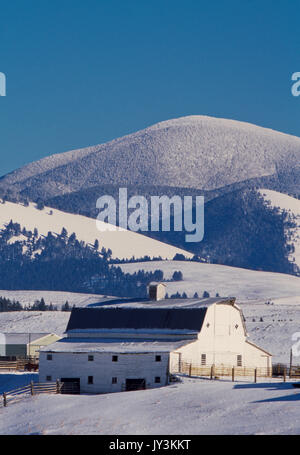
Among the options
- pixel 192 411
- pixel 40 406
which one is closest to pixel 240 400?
pixel 192 411

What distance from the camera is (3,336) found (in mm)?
116500

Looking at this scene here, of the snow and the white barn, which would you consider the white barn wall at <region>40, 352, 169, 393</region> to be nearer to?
the white barn

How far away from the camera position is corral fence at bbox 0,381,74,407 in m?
65.1

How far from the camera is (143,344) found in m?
73.6

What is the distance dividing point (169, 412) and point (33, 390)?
1494 centimetres

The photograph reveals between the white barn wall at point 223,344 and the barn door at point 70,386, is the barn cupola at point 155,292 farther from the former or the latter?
the barn door at point 70,386

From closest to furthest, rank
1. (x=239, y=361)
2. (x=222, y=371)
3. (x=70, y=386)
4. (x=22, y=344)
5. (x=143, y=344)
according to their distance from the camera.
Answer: (x=70, y=386), (x=143, y=344), (x=222, y=371), (x=239, y=361), (x=22, y=344)

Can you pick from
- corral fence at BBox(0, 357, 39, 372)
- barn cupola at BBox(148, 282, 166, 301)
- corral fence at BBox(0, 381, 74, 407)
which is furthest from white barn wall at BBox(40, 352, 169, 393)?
corral fence at BBox(0, 357, 39, 372)

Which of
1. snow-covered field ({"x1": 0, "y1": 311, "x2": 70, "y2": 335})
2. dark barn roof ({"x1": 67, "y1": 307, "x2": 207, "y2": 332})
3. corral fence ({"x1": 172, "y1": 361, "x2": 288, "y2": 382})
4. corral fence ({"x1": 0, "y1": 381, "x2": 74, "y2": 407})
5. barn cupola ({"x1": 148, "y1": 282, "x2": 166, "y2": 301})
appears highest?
barn cupola ({"x1": 148, "y1": 282, "x2": 166, "y2": 301})

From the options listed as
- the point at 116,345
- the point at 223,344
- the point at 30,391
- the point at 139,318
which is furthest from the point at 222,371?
the point at 30,391

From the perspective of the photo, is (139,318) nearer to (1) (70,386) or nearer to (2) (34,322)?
(1) (70,386)
